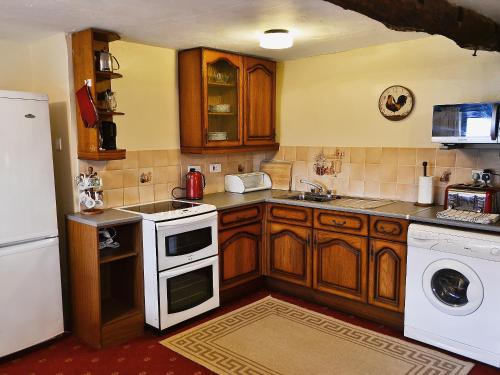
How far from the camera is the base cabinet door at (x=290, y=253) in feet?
11.8

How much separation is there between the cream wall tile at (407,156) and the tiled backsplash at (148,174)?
1608mm

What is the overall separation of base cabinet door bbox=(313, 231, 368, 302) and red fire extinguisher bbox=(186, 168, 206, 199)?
1065mm

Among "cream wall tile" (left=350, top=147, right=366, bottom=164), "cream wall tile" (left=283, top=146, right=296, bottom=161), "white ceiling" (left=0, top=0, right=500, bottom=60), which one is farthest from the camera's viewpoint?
"cream wall tile" (left=283, top=146, right=296, bottom=161)

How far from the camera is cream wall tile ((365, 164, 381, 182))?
372 centimetres

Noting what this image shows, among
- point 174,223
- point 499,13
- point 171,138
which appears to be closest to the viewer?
point 499,13

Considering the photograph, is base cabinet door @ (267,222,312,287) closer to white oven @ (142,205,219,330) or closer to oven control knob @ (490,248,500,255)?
white oven @ (142,205,219,330)

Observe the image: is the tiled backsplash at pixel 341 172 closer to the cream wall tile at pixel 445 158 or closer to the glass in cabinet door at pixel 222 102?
the cream wall tile at pixel 445 158

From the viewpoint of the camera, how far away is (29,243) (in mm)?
2793

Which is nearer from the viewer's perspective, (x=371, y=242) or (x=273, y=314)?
(x=371, y=242)

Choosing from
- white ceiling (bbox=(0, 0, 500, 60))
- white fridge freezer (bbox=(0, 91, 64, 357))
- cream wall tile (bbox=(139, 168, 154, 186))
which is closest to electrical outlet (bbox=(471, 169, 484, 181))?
white ceiling (bbox=(0, 0, 500, 60))


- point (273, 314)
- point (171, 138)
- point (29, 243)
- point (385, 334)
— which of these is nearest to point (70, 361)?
point (29, 243)

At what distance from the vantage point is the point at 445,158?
334 centimetres

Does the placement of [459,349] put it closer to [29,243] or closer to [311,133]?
[311,133]

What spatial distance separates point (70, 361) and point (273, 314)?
1.49 meters
